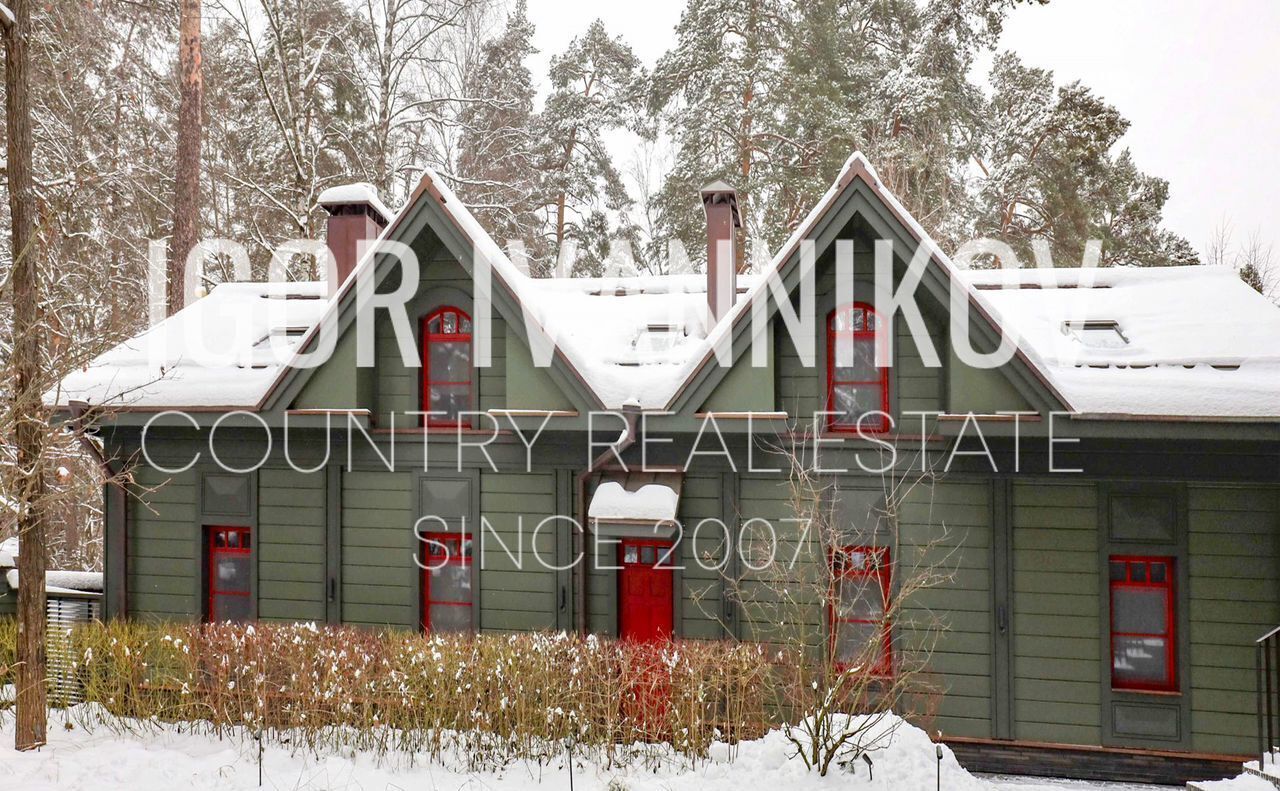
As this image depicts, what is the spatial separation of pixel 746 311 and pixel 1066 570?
4366 mm

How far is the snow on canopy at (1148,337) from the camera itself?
7715 mm

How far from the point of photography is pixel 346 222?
11.0 m

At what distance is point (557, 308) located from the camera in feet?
34.8

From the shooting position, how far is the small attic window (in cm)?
909

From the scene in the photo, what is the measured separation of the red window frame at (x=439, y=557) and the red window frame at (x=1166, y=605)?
7169mm

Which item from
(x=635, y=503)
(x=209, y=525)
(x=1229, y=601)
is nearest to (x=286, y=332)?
(x=209, y=525)

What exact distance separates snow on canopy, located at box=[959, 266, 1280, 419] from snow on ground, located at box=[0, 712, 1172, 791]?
3.83 meters

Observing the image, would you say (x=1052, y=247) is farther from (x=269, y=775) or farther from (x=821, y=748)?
(x=269, y=775)

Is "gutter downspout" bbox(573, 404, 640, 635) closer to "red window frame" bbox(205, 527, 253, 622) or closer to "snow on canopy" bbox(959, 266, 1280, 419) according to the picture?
"snow on canopy" bbox(959, 266, 1280, 419)

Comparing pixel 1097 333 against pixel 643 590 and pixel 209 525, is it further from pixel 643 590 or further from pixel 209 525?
pixel 209 525

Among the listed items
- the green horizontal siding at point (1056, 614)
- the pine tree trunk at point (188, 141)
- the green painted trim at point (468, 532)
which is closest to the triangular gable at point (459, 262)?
the green painted trim at point (468, 532)

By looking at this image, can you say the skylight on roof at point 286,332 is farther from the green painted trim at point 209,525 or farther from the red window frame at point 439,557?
the red window frame at point 439,557

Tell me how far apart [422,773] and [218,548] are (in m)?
4.79

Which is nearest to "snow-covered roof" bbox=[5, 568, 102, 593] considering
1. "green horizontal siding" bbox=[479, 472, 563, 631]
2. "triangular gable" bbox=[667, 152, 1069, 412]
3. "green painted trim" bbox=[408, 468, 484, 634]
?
"green painted trim" bbox=[408, 468, 484, 634]
